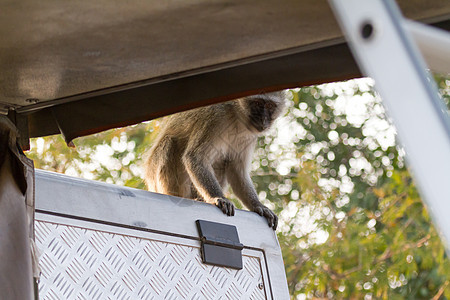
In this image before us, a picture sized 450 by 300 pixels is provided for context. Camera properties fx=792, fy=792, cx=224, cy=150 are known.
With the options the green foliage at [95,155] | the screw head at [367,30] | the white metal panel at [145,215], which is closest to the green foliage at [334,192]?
the green foliage at [95,155]

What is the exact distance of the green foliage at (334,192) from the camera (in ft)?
25.0

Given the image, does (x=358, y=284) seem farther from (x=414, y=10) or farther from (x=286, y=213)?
(x=414, y=10)

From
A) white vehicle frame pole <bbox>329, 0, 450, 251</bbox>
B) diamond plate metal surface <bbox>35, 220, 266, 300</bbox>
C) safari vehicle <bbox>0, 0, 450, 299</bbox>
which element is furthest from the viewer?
diamond plate metal surface <bbox>35, 220, 266, 300</bbox>

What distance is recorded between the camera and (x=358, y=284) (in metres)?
7.95

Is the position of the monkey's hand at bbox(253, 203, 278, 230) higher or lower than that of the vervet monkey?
lower

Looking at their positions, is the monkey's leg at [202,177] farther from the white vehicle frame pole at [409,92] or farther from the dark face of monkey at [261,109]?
the white vehicle frame pole at [409,92]

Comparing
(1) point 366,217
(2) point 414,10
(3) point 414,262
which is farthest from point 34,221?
(1) point 366,217

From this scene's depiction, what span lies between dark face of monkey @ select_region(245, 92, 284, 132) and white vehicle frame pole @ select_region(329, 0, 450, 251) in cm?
369

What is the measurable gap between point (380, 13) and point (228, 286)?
1507 millimetres

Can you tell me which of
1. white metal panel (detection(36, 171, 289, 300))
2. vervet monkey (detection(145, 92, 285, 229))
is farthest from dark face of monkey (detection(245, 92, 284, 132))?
white metal panel (detection(36, 171, 289, 300))

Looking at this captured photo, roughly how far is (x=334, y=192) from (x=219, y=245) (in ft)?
19.9

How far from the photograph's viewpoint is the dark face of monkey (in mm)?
4719

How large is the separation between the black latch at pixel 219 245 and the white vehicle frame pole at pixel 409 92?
4.63ft

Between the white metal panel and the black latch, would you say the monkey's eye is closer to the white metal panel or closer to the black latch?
the white metal panel
